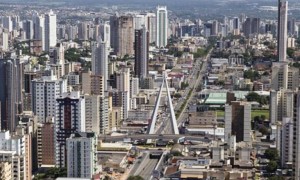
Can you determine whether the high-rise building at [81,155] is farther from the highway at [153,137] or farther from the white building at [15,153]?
the highway at [153,137]

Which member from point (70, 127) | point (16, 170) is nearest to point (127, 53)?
point (70, 127)

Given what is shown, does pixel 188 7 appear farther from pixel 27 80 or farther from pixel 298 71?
pixel 27 80

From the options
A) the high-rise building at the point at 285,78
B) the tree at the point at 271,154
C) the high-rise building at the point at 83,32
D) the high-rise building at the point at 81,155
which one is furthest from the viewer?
the high-rise building at the point at 83,32

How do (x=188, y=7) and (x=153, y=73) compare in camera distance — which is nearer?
(x=153, y=73)

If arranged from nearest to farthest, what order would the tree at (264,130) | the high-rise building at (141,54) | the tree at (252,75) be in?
the tree at (264,130)
the high-rise building at (141,54)
the tree at (252,75)

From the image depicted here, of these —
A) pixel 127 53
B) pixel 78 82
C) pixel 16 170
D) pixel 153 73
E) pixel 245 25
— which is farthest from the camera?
pixel 245 25

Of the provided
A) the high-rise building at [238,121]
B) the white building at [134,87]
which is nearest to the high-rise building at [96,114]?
the high-rise building at [238,121]

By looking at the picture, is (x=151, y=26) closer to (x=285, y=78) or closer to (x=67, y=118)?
(x=285, y=78)
